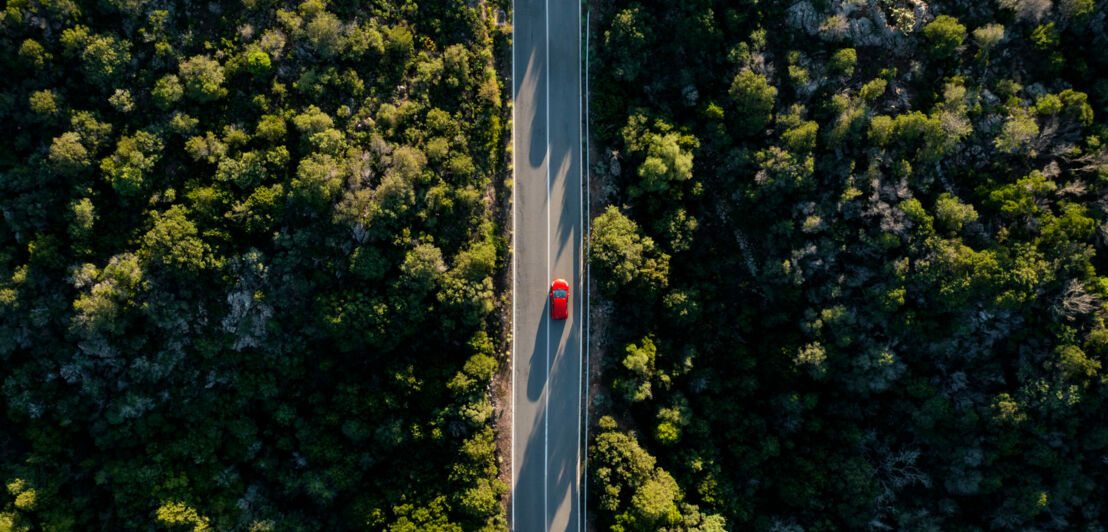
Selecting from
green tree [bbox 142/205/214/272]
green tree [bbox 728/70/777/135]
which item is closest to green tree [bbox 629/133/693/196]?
green tree [bbox 728/70/777/135]

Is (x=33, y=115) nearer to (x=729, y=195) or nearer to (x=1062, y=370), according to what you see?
(x=729, y=195)

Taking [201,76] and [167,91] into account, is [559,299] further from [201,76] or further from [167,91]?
[167,91]

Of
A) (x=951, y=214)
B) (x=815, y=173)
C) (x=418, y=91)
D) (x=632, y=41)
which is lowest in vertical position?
(x=951, y=214)

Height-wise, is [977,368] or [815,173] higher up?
[815,173]

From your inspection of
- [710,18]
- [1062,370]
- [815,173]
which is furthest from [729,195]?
[1062,370]

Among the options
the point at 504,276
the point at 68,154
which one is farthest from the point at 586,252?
the point at 68,154

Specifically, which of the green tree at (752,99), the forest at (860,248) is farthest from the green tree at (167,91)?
the green tree at (752,99)
